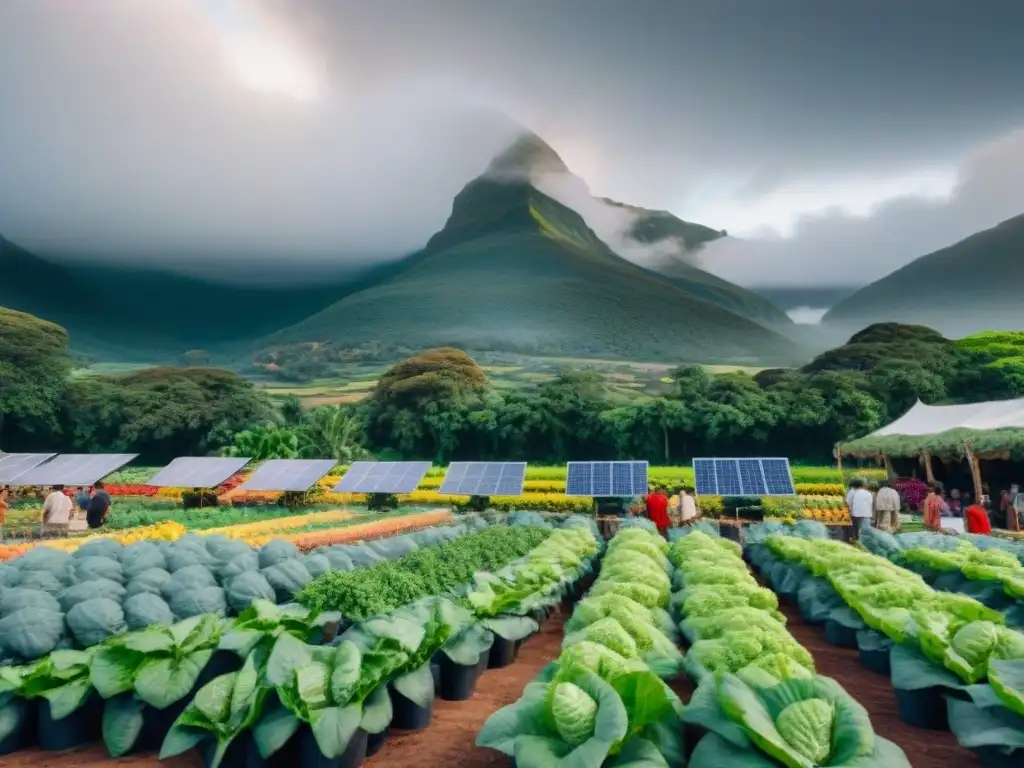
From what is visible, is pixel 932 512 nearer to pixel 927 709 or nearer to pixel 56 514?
pixel 927 709

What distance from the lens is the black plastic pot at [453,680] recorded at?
16.7ft

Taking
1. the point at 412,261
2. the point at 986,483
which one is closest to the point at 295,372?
the point at 412,261

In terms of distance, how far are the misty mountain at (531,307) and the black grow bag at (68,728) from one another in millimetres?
76531

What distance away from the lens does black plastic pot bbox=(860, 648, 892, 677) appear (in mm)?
5812

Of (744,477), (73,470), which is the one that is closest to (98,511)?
(73,470)

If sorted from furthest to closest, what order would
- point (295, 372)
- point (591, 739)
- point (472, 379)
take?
1. point (295, 372)
2. point (472, 379)
3. point (591, 739)

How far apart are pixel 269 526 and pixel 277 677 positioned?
38.7 feet

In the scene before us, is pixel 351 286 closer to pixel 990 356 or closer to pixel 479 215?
pixel 479 215

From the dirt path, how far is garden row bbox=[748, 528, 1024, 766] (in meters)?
0.09

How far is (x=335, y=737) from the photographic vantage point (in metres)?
3.53

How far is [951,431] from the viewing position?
59.2 feet

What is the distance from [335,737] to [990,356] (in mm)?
56064

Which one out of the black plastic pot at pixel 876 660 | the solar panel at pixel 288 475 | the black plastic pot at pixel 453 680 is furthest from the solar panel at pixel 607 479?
the black plastic pot at pixel 453 680

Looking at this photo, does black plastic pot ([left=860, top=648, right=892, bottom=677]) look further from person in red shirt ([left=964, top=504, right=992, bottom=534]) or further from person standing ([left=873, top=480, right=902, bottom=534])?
person standing ([left=873, top=480, right=902, bottom=534])
